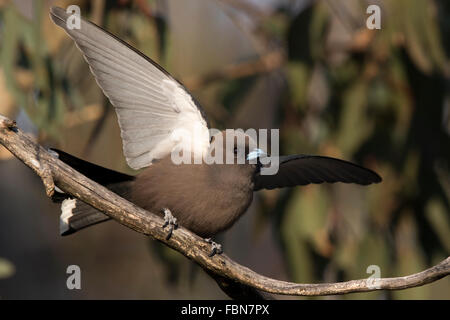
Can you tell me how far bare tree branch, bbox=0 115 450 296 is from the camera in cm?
242

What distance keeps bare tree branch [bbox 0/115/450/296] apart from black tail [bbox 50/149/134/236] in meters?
0.20

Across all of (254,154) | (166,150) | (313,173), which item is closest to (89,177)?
(166,150)

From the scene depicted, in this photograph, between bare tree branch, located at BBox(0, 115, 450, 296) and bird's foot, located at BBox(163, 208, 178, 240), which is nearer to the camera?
bare tree branch, located at BBox(0, 115, 450, 296)

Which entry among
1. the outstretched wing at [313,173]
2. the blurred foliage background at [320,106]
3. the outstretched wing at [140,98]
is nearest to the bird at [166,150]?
the outstretched wing at [140,98]

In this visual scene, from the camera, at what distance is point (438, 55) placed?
4.11 meters

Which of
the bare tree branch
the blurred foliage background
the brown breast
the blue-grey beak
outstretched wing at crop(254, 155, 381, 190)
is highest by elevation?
the blurred foliage background

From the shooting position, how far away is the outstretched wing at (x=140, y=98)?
2.62m

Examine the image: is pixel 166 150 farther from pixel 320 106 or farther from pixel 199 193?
pixel 320 106

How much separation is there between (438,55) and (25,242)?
11.0 ft

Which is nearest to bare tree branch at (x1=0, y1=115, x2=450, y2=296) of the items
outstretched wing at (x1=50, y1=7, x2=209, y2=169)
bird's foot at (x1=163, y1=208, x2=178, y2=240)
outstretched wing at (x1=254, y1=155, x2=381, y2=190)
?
bird's foot at (x1=163, y1=208, x2=178, y2=240)

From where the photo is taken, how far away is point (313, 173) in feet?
10.6

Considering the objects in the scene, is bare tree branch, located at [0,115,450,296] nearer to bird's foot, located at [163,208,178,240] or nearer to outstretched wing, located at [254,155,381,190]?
bird's foot, located at [163,208,178,240]

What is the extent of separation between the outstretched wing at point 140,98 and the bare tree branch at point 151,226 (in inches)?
14.6

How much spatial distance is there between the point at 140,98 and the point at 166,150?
0.26m
